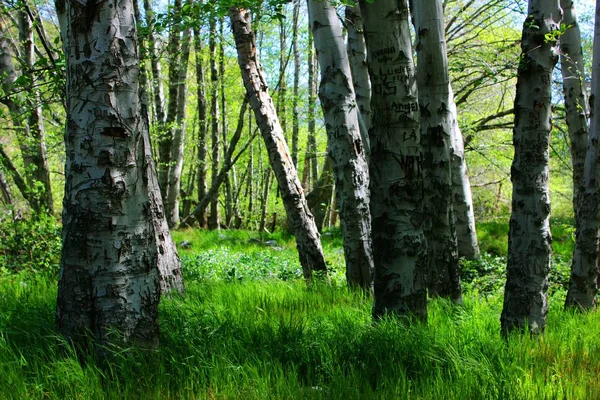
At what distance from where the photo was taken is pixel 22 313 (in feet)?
11.4

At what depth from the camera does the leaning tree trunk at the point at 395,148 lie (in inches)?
115

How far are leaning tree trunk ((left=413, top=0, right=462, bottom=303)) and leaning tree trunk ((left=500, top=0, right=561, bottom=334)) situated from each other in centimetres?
103

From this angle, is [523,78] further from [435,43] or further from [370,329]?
[370,329]

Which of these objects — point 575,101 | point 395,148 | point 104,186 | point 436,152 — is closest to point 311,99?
point 575,101

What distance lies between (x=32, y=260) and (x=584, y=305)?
674cm

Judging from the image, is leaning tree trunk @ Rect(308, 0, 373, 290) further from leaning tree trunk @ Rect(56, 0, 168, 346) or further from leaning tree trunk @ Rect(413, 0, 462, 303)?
leaning tree trunk @ Rect(56, 0, 168, 346)

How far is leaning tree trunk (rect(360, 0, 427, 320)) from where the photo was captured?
2912 millimetres

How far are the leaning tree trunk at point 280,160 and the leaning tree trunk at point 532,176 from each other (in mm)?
2997

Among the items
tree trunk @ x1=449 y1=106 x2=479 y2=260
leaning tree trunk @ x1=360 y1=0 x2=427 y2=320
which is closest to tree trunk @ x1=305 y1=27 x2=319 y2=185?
tree trunk @ x1=449 y1=106 x2=479 y2=260

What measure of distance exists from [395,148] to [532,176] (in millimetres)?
1009

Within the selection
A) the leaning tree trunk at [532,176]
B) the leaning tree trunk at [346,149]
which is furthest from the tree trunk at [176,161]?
the leaning tree trunk at [532,176]

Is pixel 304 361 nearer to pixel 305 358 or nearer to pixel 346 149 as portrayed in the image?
pixel 305 358

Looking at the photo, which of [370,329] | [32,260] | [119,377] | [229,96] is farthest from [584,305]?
[229,96]

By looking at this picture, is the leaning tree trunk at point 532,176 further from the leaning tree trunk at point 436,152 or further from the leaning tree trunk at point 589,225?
the leaning tree trunk at point 589,225
